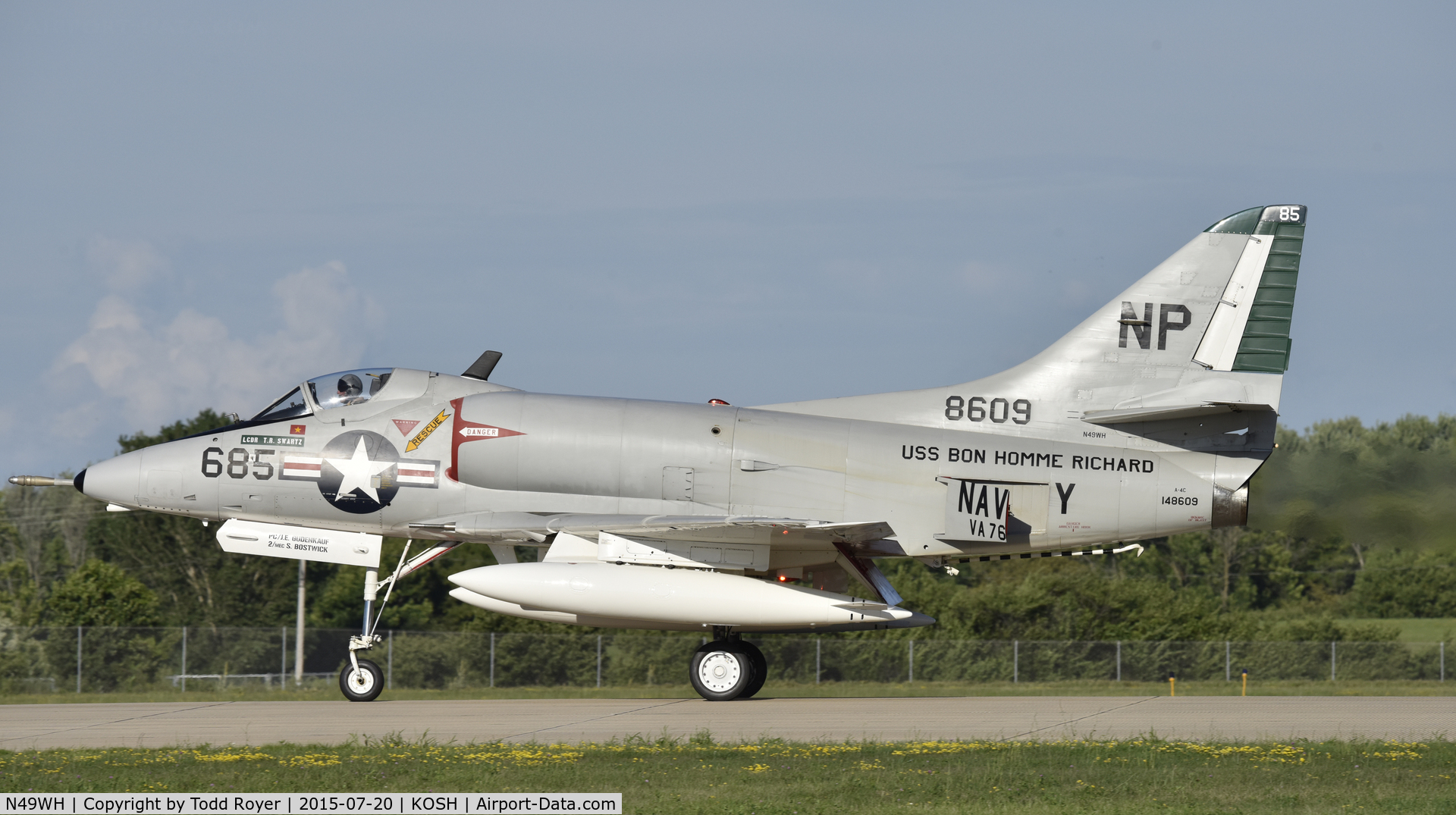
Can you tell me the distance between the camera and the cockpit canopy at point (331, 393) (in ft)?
60.5

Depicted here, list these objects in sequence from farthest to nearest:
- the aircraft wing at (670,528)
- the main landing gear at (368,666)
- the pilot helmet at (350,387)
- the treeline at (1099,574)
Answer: the treeline at (1099,574) → the pilot helmet at (350,387) → the main landing gear at (368,666) → the aircraft wing at (670,528)

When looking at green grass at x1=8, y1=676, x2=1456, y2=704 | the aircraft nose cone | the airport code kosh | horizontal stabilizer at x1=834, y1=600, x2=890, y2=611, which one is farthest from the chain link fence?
the airport code kosh

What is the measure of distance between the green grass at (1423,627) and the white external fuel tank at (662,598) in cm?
3332

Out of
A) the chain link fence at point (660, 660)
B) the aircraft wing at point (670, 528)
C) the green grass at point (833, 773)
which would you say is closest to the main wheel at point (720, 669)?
the aircraft wing at point (670, 528)

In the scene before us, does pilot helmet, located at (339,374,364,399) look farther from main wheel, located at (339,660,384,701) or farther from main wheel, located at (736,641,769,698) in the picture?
main wheel, located at (736,641,769,698)

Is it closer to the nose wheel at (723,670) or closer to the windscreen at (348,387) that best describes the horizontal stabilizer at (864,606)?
the nose wheel at (723,670)

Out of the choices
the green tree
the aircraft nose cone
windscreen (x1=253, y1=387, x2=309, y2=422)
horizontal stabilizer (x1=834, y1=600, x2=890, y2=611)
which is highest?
windscreen (x1=253, y1=387, x2=309, y2=422)

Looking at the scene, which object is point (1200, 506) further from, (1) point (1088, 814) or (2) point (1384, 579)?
(2) point (1384, 579)

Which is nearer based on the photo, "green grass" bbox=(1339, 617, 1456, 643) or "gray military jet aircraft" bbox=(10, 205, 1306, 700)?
"gray military jet aircraft" bbox=(10, 205, 1306, 700)

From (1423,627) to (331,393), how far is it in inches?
1737

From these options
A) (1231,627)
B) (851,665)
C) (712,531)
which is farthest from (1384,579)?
(712,531)

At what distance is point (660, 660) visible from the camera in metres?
35.4

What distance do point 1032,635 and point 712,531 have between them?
1107 inches

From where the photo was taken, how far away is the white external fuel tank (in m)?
16.6
